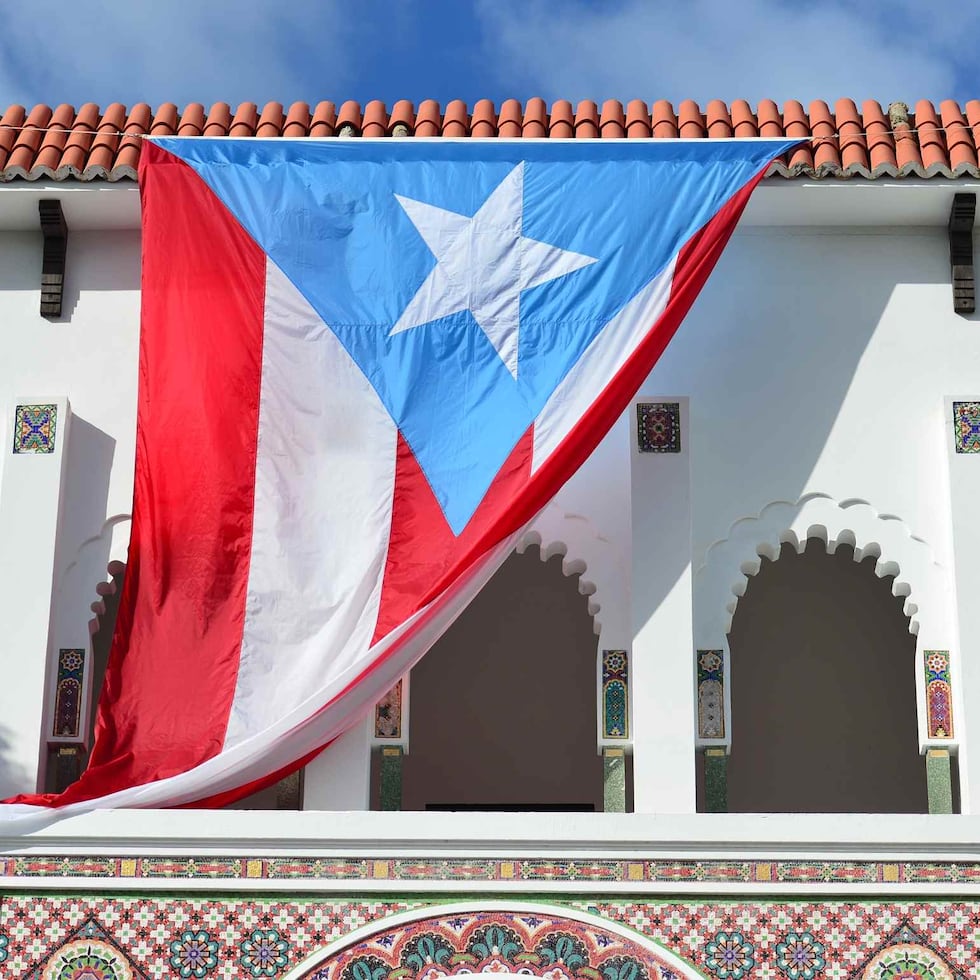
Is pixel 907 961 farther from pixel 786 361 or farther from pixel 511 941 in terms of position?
pixel 786 361

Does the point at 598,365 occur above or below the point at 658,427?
above

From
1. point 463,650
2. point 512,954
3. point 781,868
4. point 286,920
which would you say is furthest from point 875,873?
point 463,650

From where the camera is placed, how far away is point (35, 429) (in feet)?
26.3

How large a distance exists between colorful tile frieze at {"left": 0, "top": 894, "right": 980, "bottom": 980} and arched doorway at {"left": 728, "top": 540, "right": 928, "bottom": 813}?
270 centimetres

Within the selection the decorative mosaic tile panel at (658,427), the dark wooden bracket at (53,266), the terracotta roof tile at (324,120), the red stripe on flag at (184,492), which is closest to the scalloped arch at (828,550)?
the decorative mosaic tile panel at (658,427)

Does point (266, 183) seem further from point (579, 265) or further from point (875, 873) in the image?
point (875, 873)

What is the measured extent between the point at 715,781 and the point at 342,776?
1.51 metres

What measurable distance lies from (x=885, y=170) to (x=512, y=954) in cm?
358

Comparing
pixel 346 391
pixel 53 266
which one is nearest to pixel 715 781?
pixel 346 391

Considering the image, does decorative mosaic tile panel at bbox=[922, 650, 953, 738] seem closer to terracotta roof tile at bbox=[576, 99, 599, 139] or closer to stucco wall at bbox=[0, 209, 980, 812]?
stucco wall at bbox=[0, 209, 980, 812]

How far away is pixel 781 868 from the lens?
7.23 metres

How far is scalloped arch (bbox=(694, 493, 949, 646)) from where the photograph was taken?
7898 millimetres

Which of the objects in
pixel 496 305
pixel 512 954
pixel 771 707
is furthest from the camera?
pixel 771 707

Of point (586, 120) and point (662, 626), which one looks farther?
point (586, 120)
